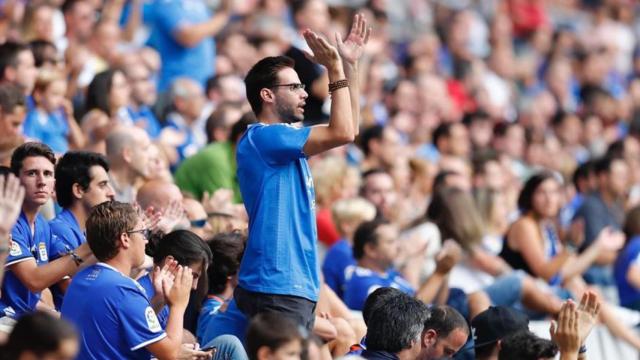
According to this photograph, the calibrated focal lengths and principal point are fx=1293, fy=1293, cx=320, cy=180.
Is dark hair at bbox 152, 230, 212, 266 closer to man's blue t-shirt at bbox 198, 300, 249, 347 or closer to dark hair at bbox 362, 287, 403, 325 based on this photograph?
man's blue t-shirt at bbox 198, 300, 249, 347

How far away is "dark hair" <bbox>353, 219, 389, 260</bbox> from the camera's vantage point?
9.38 m

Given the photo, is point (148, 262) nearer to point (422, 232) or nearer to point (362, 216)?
point (362, 216)

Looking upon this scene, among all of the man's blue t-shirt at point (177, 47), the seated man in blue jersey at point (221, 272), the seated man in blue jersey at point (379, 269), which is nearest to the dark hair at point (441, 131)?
the man's blue t-shirt at point (177, 47)

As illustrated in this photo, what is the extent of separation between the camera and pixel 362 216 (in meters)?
10.2

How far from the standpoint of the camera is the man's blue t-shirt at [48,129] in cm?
982

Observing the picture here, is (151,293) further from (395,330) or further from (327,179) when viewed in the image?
(327,179)

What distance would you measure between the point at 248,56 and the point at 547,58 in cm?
777

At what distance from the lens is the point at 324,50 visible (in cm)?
625

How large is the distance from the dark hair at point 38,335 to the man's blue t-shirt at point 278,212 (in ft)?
6.06

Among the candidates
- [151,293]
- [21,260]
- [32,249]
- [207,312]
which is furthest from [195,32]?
[21,260]

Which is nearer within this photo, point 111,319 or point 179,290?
point 111,319

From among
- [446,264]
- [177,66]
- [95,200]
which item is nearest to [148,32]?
[177,66]

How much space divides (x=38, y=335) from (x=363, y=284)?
4.91 m

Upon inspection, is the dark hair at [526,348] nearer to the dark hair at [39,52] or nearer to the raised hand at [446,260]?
the raised hand at [446,260]
